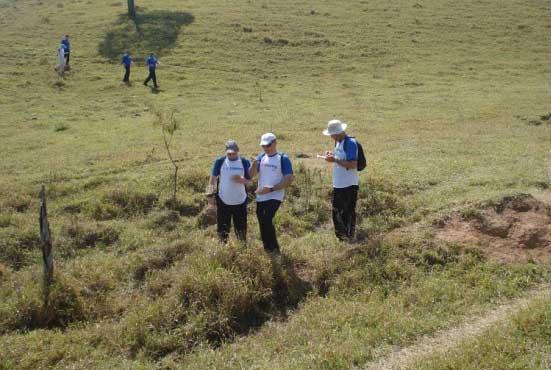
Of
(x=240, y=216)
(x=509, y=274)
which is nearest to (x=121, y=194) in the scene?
(x=240, y=216)

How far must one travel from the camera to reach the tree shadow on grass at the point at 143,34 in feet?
100

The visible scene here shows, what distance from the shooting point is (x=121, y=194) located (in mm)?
11578

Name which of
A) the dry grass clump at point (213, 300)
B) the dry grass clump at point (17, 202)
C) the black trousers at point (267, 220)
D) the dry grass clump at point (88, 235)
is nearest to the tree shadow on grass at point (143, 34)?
the dry grass clump at point (17, 202)

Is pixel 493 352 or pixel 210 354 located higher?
pixel 493 352

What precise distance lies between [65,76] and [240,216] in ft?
67.4

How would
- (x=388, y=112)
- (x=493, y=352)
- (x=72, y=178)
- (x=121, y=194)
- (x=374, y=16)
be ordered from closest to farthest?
(x=493, y=352), (x=121, y=194), (x=72, y=178), (x=388, y=112), (x=374, y=16)

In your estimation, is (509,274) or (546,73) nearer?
(509,274)

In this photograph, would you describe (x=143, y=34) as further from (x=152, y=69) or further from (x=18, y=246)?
(x=18, y=246)

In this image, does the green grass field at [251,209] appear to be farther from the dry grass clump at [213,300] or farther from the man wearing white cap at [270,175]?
the man wearing white cap at [270,175]

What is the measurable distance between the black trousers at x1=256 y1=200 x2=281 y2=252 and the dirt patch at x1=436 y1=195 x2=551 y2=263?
2798 mm

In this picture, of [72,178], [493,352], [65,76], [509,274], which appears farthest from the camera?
[65,76]

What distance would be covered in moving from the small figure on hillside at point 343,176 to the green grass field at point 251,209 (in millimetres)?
378

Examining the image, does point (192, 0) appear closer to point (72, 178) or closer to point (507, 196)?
point (72, 178)

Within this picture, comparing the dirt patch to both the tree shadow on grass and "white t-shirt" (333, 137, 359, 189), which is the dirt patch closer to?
"white t-shirt" (333, 137, 359, 189)
